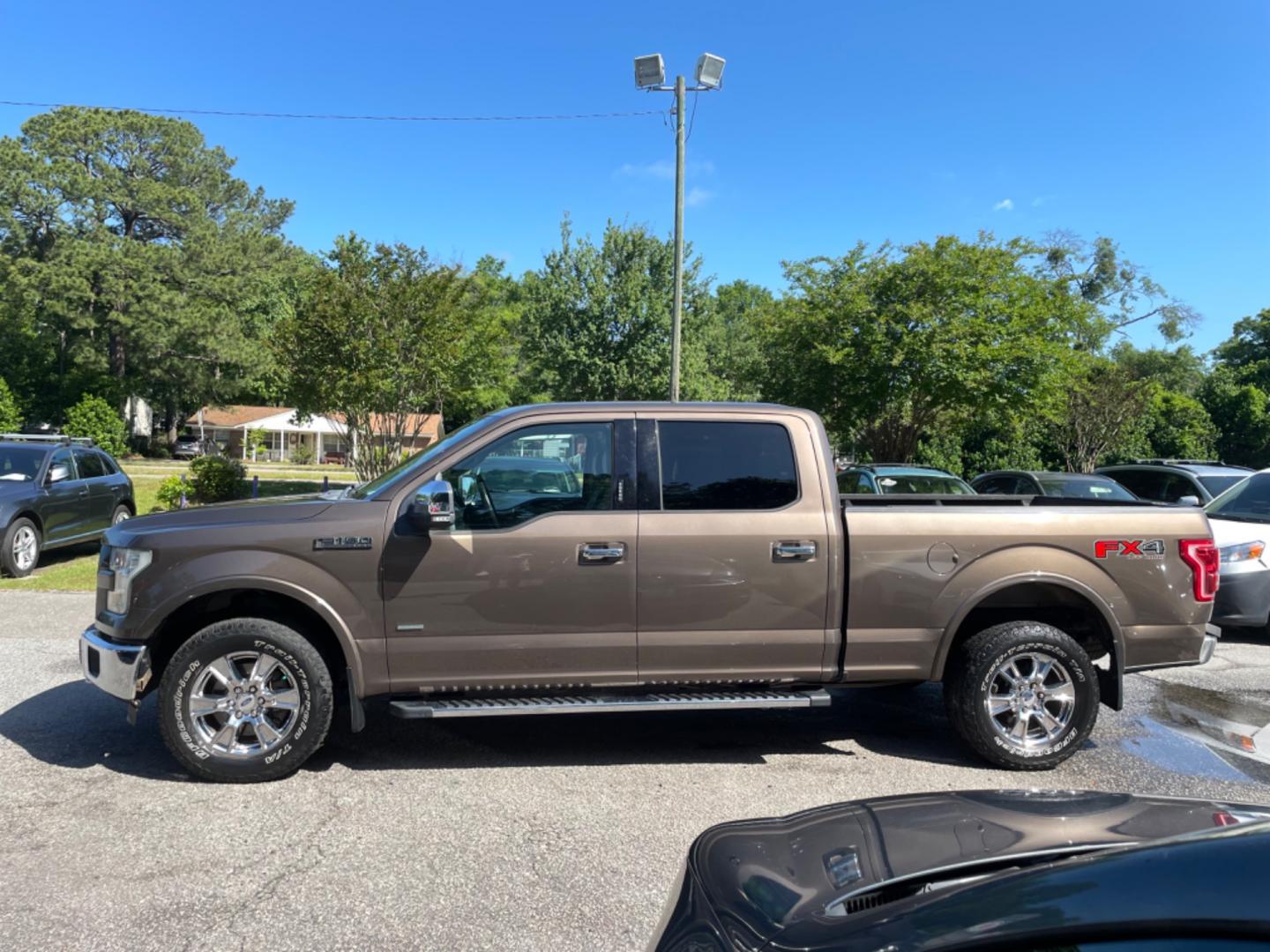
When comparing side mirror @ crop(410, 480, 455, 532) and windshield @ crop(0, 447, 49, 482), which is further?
windshield @ crop(0, 447, 49, 482)

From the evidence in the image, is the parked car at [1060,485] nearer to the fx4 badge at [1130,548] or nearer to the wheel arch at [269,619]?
the fx4 badge at [1130,548]

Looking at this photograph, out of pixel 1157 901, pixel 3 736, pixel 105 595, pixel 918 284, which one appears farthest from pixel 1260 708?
pixel 918 284

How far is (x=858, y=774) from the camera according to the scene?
463cm

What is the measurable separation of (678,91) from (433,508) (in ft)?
43.8

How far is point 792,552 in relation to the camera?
4555 millimetres

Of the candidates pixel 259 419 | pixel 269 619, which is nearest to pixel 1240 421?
pixel 269 619

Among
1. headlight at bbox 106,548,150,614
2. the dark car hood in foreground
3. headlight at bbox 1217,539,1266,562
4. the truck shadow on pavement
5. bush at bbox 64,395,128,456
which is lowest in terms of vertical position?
the truck shadow on pavement

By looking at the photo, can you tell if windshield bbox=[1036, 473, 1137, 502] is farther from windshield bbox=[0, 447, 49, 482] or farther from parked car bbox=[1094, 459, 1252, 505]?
windshield bbox=[0, 447, 49, 482]

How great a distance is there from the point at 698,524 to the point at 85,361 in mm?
51995

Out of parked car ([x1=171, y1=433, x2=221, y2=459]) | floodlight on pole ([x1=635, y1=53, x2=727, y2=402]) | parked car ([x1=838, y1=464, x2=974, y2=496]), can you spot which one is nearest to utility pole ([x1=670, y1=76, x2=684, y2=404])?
floodlight on pole ([x1=635, y1=53, x2=727, y2=402])

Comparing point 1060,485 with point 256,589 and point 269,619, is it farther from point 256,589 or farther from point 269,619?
point 256,589

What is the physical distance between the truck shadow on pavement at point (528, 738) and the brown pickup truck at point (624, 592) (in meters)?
0.43

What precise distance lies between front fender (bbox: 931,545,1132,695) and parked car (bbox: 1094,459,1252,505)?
7519 millimetres

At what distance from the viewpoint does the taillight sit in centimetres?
482
